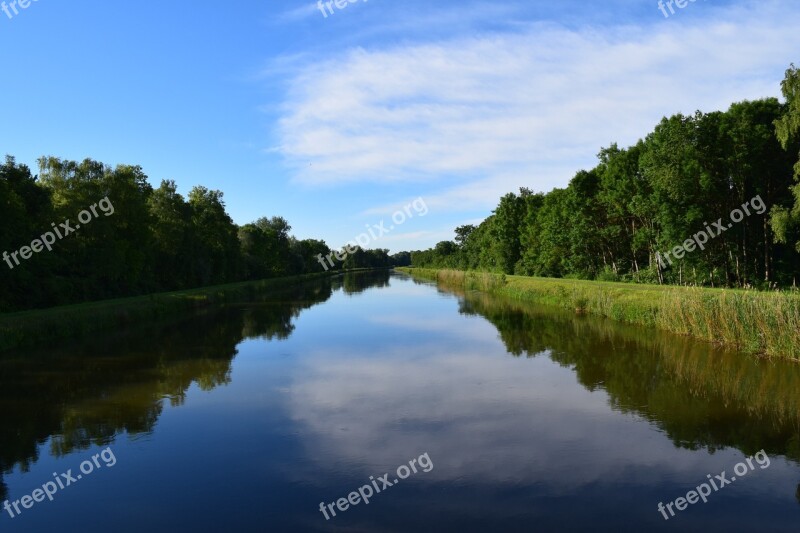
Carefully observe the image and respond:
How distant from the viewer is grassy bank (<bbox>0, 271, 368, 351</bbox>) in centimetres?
2317

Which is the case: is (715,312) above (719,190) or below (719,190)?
below

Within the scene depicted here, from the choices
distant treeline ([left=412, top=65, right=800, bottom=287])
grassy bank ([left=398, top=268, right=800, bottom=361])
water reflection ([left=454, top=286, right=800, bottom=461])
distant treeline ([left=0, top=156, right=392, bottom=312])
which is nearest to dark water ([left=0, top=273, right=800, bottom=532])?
water reflection ([left=454, top=286, right=800, bottom=461])

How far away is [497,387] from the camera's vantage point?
15305mm

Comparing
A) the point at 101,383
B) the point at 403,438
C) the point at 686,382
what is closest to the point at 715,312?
the point at 686,382

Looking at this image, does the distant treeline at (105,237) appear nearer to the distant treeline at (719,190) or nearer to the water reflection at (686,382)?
the water reflection at (686,382)

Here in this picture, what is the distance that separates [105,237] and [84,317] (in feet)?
42.1

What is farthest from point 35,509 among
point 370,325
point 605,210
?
point 605,210

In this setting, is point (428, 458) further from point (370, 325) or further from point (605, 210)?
point (605, 210)

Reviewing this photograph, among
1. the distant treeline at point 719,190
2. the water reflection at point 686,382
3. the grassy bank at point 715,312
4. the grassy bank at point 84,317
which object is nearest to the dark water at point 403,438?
the water reflection at point 686,382

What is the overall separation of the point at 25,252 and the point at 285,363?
19.0 meters

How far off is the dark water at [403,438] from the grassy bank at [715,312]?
989 mm

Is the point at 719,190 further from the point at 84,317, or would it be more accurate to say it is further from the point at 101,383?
the point at 84,317

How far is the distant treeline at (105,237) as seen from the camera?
29.0 m

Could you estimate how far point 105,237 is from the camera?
38.5 meters
